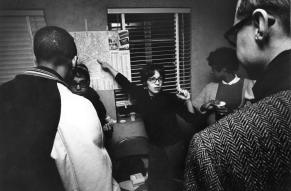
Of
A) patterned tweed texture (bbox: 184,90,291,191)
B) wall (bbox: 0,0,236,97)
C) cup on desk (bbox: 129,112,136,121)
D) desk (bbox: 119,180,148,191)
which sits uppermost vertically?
wall (bbox: 0,0,236,97)

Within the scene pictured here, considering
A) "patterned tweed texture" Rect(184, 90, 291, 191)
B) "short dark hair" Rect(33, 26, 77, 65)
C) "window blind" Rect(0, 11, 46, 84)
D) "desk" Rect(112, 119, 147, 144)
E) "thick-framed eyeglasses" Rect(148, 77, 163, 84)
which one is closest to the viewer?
"patterned tweed texture" Rect(184, 90, 291, 191)

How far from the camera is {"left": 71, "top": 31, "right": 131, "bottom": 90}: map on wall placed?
1637 mm

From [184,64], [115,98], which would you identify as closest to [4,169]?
[115,98]

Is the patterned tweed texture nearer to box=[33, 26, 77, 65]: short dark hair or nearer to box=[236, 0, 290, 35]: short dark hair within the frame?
box=[236, 0, 290, 35]: short dark hair

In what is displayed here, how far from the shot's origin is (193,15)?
75.2 inches

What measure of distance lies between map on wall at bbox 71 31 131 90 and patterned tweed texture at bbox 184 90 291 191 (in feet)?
4.82

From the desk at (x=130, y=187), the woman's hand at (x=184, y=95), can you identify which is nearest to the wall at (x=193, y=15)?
the woman's hand at (x=184, y=95)

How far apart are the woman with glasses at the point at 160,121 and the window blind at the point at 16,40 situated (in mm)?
621

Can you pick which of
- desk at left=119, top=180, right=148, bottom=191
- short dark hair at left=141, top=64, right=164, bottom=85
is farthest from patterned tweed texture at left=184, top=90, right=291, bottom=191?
short dark hair at left=141, top=64, right=164, bottom=85

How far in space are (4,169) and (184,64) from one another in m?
1.82

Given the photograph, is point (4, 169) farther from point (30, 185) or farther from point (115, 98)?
point (115, 98)

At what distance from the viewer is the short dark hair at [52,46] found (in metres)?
0.88

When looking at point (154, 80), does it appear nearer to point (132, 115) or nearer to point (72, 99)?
point (132, 115)

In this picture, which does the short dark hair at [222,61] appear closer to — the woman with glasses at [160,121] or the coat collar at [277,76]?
the woman with glasses at [160,121]
